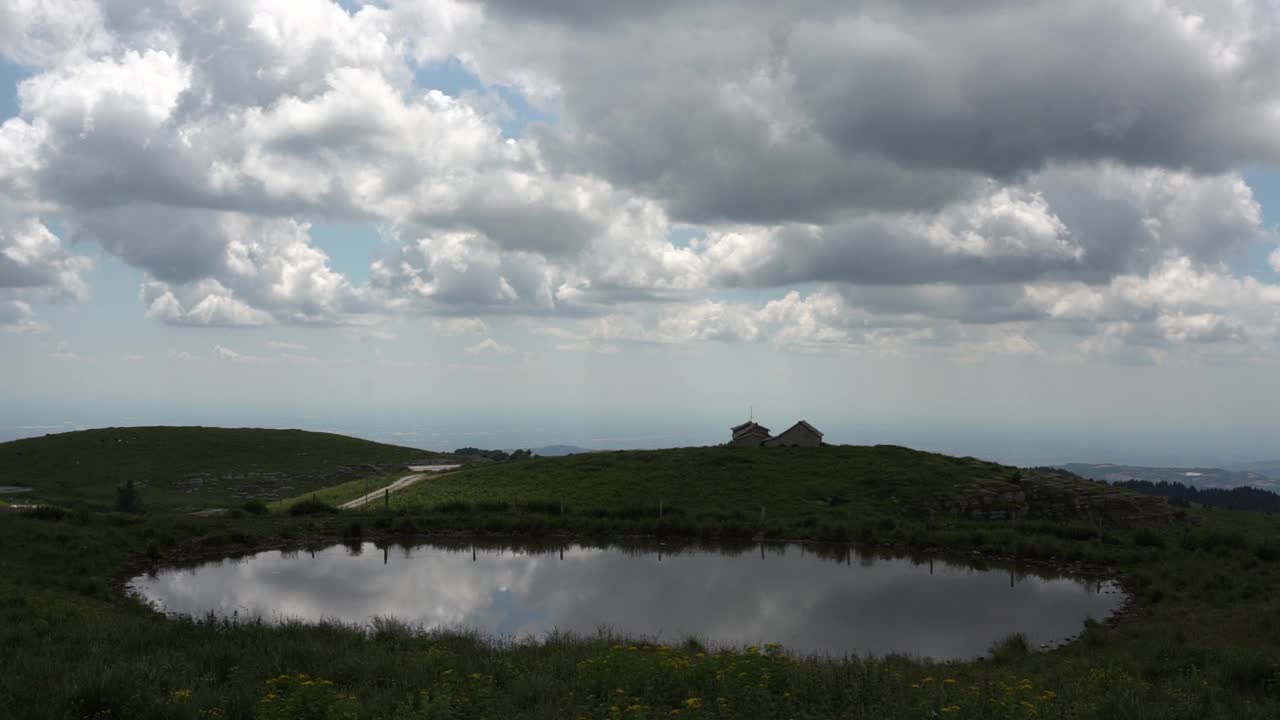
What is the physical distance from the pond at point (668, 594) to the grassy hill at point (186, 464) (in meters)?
36.3

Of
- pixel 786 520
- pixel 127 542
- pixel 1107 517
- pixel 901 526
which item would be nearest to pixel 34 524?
pixel 127 542

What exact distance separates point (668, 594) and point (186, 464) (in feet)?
246

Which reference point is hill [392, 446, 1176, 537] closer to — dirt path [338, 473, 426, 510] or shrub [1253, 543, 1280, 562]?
dirt path [338, 473, 426, 510]

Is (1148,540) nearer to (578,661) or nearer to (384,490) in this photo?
(578,661)

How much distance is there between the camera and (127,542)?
123 feet

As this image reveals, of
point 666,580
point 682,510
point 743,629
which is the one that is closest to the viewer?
point 743,629

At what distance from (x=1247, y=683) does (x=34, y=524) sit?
45.5m

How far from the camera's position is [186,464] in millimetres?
85438

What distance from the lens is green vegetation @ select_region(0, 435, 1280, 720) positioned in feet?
41.5

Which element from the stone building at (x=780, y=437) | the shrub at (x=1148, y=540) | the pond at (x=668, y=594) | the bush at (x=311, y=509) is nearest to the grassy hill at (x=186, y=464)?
the bush at (x=311, y=509)

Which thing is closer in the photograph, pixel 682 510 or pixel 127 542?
pixel 127 542

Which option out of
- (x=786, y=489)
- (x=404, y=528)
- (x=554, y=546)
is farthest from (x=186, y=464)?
(x=786, y=489)

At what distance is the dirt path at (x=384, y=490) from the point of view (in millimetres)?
59178

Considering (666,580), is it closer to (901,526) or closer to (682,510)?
(682,510)
